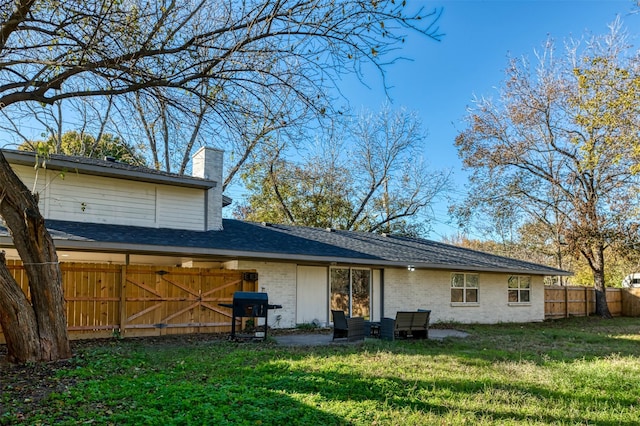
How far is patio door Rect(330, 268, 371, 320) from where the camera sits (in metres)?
15.8

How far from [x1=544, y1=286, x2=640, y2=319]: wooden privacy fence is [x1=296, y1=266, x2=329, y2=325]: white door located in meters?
12.1

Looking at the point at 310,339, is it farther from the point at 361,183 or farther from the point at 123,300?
the point at 361,183

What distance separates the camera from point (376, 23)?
18.6 ft

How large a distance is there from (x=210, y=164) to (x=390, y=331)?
823 centimetres

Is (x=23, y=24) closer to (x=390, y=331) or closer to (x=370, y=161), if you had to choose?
(x=390, y=331)

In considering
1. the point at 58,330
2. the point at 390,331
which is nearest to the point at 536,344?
the point at 390,331

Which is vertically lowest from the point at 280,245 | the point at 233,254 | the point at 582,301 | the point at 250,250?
the point at 582,301

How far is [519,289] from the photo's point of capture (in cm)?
1981

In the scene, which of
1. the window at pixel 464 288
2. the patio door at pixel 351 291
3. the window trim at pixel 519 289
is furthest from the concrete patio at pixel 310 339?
the window trim at pixel 519 289

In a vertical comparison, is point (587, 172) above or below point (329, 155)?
below

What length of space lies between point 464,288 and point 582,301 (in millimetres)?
9492

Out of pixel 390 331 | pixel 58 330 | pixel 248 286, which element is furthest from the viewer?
pixel 248 286

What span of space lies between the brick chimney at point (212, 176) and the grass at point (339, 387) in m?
5.89

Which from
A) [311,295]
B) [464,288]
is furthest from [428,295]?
[311,295]
